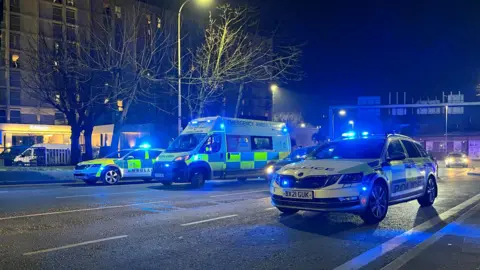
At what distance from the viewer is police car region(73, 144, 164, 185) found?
16484mm

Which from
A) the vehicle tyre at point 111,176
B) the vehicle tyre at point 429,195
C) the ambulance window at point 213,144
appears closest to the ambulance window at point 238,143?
the ambulance window at point 213,144

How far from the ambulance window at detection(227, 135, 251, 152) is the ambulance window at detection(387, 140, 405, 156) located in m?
7.49

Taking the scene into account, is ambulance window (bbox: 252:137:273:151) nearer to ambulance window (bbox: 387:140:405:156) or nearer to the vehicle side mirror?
ambulance window (bbox: 387:140:405:156)

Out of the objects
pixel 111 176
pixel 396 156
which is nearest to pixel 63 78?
pixel 111 176

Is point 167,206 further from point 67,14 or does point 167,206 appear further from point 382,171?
point 67,14

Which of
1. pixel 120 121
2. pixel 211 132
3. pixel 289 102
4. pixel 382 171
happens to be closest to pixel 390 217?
pixel 382 171

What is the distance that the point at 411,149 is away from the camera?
381 inches

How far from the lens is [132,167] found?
17.4 meters

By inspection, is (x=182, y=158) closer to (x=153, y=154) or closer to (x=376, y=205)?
(x=153, y=154)

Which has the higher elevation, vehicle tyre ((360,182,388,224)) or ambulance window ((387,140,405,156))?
ambulance window ((387,140,405,156))

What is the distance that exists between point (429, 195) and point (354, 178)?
3667mm

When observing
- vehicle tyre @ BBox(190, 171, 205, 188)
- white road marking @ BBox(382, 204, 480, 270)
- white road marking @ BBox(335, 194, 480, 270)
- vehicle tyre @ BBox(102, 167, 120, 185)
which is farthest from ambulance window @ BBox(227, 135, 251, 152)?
white road marking @ BBox(382, 204, 480, 270)

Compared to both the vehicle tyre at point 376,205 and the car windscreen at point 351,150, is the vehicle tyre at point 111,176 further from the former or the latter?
the vehicle tyre at point 376,205

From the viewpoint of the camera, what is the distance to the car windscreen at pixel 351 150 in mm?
8422
